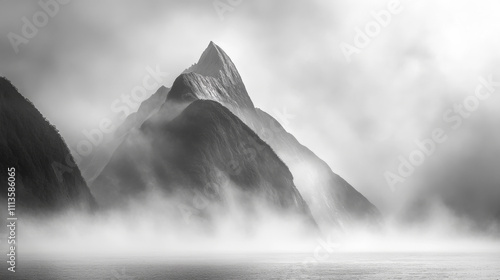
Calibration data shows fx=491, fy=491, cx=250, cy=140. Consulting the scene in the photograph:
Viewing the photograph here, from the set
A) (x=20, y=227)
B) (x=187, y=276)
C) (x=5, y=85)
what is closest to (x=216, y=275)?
(x=187, y=276)

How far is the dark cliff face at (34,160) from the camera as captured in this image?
15362 centimetres

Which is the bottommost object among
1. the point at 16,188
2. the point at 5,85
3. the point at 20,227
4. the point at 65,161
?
the point at 20,227

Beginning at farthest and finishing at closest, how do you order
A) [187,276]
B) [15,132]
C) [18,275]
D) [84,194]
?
1. [84,194]
2. [15,132]
3. [187,276]
4. [18,275]

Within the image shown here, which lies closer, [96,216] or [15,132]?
[15,132]

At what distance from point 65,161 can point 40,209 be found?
73.3 ft

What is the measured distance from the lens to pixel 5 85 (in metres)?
172

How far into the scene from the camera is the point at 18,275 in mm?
90875

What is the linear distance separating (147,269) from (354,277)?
49585 mm

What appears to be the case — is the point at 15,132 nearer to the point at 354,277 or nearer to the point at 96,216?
the point at 96,216

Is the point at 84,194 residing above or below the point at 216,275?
above

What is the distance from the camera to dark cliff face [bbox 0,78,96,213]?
6048 inches

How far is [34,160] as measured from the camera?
160 m

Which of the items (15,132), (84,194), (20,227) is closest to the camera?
(20,227)

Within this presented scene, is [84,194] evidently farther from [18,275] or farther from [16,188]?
[18,275]
